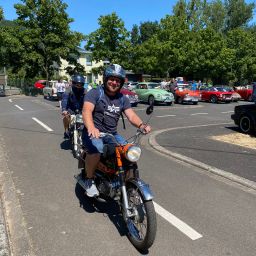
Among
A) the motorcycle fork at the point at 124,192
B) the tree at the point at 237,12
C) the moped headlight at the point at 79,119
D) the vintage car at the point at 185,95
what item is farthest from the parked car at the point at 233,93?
the tree at the point at 237,12

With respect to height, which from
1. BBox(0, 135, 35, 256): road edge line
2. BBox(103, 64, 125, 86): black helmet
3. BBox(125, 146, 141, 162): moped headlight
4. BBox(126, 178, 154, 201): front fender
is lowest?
BBox(0, 135, 35, 256): road edge line

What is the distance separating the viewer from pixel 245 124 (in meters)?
12.1

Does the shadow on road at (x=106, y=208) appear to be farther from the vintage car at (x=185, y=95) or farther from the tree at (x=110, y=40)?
the tree at (x=110, y=40)

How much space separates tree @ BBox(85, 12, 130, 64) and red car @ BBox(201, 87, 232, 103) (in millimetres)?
14551

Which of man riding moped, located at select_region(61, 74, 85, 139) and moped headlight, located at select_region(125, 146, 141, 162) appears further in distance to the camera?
man riding moped, located at select_region(61, 74, 85, 139)

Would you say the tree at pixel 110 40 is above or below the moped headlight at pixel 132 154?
above

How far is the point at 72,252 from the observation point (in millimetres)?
3793

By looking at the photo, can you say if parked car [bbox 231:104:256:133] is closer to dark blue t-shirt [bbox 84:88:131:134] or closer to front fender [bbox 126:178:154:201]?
dark blue t-shirt [bbox 84:88:131:134]

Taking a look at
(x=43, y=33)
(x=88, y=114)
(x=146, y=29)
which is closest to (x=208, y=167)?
(x=88, y=114)

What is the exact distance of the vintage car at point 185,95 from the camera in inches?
1053

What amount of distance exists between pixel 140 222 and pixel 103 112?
148cm

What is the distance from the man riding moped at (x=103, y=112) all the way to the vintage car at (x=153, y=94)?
19109mm

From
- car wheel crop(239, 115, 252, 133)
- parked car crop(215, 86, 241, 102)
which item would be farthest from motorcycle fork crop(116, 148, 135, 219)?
parked car crop(215, 86, 241, 102)

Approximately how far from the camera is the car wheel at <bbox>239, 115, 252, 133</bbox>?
11.9 meters
